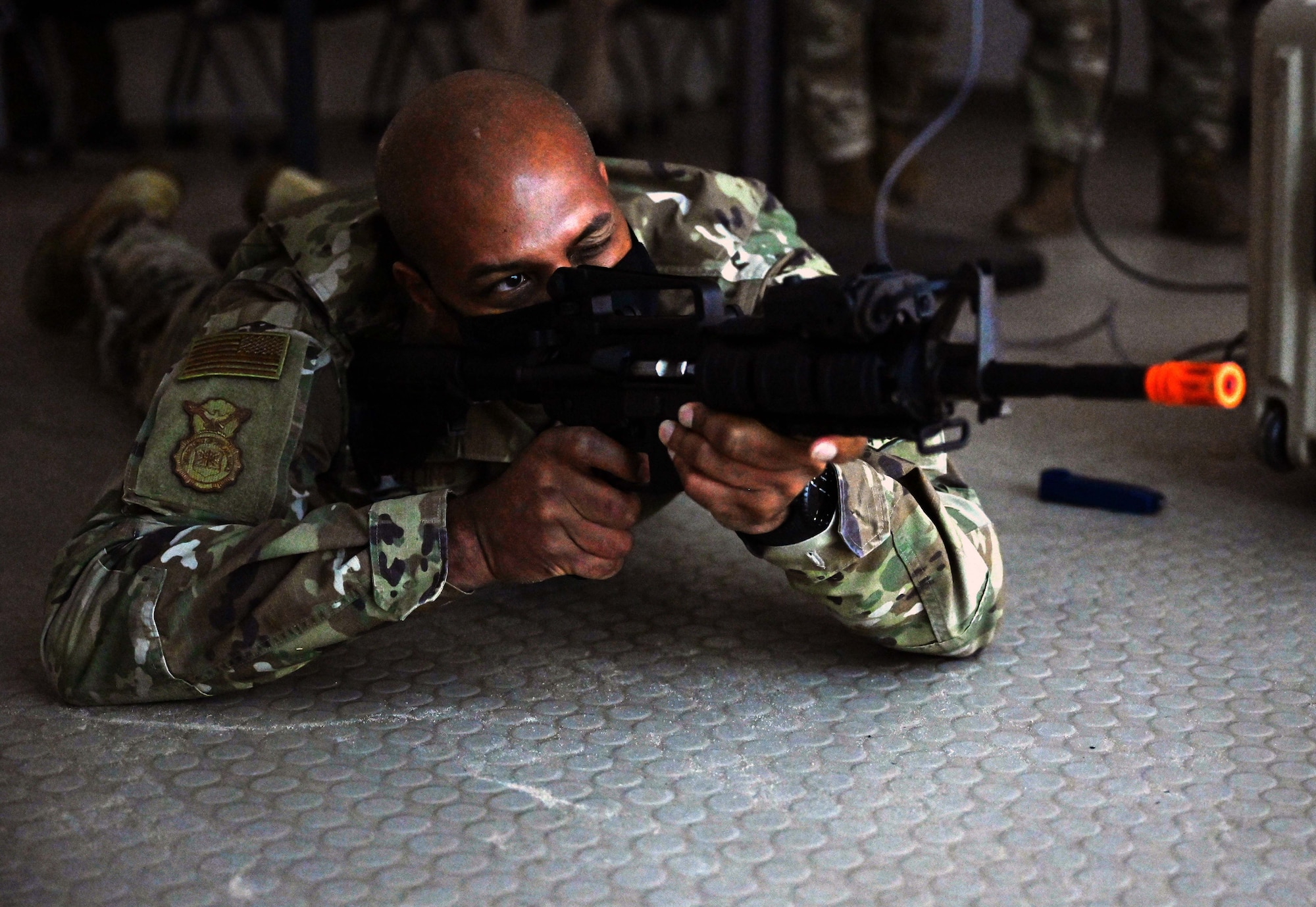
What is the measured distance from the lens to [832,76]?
3387 mm

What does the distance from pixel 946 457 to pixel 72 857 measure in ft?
2.65

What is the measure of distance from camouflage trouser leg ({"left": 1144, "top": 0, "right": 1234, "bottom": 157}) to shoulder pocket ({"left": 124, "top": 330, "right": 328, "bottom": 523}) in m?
2.54

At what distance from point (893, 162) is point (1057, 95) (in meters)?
0.57

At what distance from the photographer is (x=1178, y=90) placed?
130 inches

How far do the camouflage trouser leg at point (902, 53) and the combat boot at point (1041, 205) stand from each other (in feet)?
1.32

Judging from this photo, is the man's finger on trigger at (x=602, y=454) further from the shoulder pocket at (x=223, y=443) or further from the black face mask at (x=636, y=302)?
the shoulder pocket at (x=223, y=443)

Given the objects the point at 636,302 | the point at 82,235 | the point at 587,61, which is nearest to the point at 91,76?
the point at 587,61

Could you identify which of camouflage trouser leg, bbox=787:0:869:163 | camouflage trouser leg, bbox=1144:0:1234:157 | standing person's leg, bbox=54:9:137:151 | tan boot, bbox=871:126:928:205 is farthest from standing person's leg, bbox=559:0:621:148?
standing person's leg, bbox=54:9:137:151

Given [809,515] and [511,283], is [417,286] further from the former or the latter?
[809,515]

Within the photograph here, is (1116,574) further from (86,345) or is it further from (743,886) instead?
(86,345)

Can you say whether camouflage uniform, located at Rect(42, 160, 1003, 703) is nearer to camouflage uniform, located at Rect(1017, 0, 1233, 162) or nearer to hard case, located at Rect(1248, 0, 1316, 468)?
hard case, located at Rect(1248, 0, 1316, 468)

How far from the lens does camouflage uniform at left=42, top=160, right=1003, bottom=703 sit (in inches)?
47.2

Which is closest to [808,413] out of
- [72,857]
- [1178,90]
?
[72,857]

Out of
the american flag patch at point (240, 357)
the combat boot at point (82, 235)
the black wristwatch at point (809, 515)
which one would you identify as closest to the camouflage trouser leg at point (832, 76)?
the combat boot at point (82, 235)
